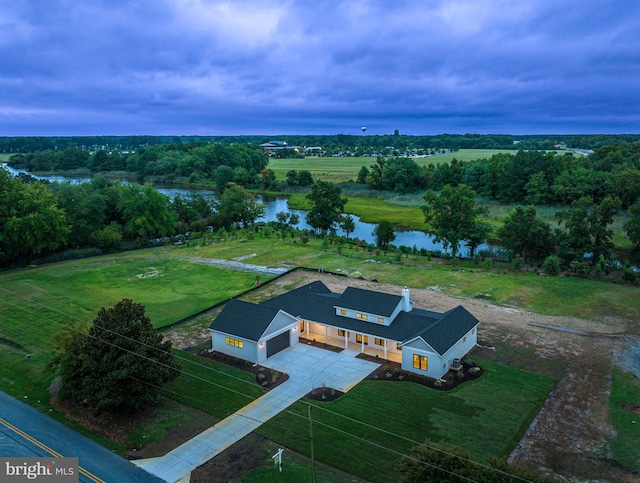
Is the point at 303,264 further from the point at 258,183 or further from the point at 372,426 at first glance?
the point at 258,183

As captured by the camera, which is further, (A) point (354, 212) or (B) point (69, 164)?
(B) point (69, 164)

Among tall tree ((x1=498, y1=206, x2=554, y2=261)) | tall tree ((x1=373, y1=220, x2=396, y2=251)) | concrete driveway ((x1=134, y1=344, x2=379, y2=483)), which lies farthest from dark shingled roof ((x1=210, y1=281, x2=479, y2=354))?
tall tree ((x1=373, y1=220, x2=396, y2=251))

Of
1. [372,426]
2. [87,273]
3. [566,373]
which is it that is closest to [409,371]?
[372,426]

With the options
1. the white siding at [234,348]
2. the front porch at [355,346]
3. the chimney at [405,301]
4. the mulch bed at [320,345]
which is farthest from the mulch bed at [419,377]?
the white siding at [234,348]

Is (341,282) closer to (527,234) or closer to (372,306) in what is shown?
(372,306)

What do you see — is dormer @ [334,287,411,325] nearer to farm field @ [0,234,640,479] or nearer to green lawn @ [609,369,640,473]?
farm field @ [0,234,640,479]

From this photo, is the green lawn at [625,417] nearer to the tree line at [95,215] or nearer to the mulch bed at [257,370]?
the mulch bed at [257,370]
